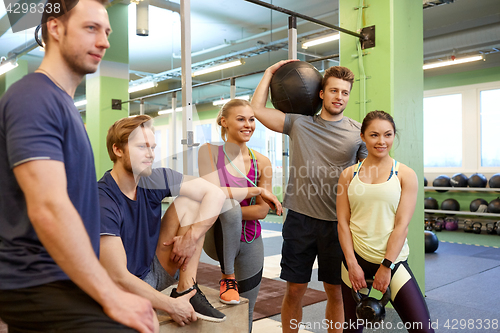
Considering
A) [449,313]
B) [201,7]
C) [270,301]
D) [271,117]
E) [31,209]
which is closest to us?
[31,209]

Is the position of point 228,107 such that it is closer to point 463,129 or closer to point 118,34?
point 118,34

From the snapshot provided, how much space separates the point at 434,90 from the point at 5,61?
27.2 feet

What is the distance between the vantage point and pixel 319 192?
2.12m

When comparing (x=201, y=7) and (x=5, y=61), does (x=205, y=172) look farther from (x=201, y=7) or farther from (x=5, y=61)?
(x=5, y=61)

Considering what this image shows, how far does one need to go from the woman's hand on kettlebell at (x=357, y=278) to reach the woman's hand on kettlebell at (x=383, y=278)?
78mm

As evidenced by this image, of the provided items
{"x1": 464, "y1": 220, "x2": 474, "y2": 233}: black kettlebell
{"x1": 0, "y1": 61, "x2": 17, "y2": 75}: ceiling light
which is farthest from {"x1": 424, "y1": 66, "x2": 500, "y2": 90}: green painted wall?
{"x1": 0, "y1": 61, "x2": 17, "y2": 75}: ceiling light

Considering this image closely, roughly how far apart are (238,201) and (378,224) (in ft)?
2.19

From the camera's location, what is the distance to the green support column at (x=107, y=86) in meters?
5.87

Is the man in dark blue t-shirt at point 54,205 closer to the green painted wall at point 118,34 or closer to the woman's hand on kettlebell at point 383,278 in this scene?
the woman's hand on kettlebell at point 383,278

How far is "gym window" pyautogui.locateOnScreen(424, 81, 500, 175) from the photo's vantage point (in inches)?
301

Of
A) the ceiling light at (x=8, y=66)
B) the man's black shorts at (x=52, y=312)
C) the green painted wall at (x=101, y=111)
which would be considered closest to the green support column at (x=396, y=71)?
the man's black shorts at (x=52, y=312)

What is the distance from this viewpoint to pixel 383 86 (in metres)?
3.06

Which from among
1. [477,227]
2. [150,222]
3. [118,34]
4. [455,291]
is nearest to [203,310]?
[150,222]

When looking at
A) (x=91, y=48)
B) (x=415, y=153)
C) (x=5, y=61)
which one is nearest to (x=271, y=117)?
(x=91, y=48)
